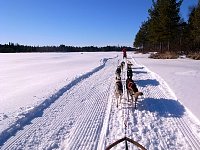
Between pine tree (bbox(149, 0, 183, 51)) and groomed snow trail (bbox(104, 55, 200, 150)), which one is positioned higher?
pine tree (bbox(149, 0, 183, 51))

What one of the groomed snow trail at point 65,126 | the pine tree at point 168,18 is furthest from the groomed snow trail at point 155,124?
the pine tree at point 168,18

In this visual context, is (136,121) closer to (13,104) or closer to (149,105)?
(149,105)

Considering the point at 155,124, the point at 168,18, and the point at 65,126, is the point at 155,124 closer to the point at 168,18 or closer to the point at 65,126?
the point at 65,126

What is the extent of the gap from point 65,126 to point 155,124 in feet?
7.19

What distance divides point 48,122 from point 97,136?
184cm

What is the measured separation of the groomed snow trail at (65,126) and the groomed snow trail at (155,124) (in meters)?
0.41

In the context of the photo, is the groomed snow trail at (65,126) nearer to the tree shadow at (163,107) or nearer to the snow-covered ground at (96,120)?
the snow-covered ground at (96,120)

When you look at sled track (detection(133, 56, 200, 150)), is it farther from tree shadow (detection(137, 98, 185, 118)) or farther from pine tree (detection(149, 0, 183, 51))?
pine tree (detection(149, 0, 183, 51))

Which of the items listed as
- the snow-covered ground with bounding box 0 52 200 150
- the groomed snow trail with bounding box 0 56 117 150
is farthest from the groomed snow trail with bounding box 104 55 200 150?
the groomed snow trail with bounding box 0 56 117 150

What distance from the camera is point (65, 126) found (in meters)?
7.68

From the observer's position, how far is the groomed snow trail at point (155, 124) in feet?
20.5

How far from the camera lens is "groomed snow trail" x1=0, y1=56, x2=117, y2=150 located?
250 inches

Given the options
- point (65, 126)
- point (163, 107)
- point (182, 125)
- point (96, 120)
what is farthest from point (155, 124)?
point (65, 126)

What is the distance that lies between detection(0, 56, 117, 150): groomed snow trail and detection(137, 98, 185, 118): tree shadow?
49.7 inches
